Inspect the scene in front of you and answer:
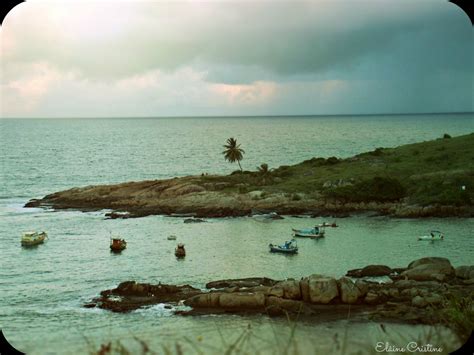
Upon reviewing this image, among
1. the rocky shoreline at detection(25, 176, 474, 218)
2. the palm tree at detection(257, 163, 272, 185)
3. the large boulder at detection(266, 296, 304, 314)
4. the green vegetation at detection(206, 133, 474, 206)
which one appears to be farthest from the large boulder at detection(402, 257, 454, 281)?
the palm tree at detection(257, 163, 272, 185)

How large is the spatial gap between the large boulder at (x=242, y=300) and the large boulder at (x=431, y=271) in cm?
1028

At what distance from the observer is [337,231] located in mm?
54625

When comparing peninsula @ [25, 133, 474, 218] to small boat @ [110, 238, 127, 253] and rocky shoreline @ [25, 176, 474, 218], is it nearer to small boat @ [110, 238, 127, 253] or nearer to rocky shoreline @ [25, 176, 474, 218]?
rocky shoreline @ [25, 176, 474, 218]

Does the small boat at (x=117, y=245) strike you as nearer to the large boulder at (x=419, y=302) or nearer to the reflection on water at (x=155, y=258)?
the reflection on water at (x=155, y=258)

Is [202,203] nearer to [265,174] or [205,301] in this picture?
[265,174]

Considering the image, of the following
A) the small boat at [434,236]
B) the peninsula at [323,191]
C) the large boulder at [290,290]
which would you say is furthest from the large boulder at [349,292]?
the peninsula at [323,191]

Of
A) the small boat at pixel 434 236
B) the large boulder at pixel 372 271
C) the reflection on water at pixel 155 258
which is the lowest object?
the reflection on water at pixel 155 258

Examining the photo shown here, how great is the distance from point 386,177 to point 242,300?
41.9 metres

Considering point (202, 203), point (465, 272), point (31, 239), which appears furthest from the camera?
point (202, 203)

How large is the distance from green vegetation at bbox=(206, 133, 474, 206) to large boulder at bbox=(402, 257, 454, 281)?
83.7 feet

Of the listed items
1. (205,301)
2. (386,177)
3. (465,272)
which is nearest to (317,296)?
(205,301)

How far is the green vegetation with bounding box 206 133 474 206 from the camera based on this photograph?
65.3 metres

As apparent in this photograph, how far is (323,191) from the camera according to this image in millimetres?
68500

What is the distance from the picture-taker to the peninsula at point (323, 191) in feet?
209
